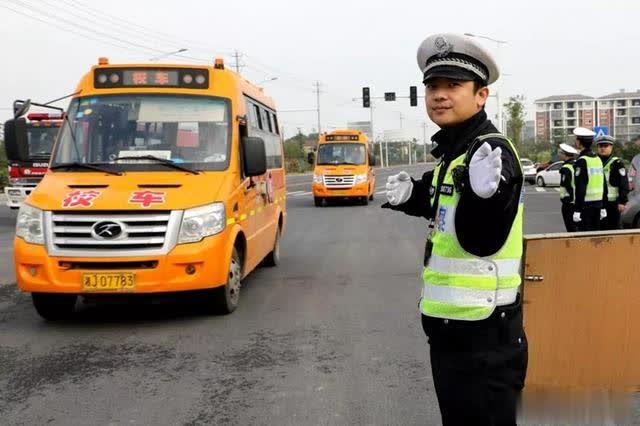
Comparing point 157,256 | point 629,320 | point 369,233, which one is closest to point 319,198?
point 369,233

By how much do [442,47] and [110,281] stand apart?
437 cm

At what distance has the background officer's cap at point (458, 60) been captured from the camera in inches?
88.0

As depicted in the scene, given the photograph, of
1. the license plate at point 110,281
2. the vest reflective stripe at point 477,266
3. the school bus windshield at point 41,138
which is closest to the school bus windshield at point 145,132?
the license plate at point 110,281

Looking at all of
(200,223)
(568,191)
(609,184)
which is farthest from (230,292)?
(609,184)

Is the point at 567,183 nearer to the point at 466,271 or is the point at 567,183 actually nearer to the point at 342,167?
the point at 466,271

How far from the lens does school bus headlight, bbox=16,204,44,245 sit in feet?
19.4

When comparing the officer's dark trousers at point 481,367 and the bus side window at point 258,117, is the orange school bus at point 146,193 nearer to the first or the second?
the bus side window at point 258,117

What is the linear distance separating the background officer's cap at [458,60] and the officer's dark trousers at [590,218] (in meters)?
5.94

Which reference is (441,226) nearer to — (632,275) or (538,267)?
(538,267)

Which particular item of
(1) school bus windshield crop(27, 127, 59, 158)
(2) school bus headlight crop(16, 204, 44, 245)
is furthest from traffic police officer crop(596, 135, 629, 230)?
(1) school bus windshield crop(27, 127, 59, 158)

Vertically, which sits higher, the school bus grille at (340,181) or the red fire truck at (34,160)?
the red fire truck at (34,160)

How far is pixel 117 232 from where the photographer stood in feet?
19.1

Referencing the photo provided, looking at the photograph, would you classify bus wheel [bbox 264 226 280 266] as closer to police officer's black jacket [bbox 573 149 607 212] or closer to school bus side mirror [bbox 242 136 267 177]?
school bus side mirror [bbox 242 136 267 177]

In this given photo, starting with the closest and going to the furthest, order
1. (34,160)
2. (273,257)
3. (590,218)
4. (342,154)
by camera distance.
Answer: (590,218) → (273,257) → (34,160) → (342,154)
